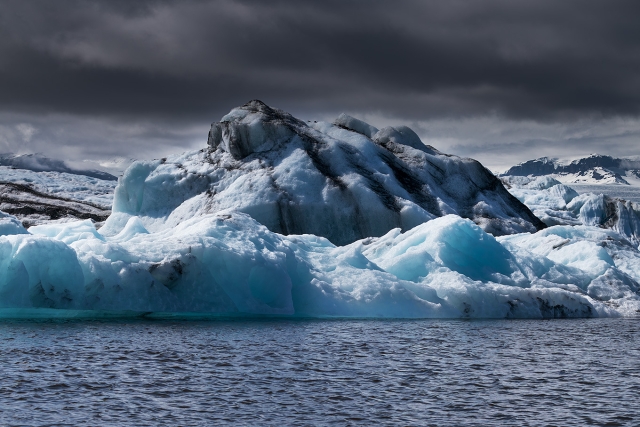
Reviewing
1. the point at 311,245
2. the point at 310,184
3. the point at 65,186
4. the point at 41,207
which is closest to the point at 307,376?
the point at 311,245

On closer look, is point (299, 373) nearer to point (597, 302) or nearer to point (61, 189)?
point (597, 302)

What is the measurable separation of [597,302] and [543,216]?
31524 millimetres

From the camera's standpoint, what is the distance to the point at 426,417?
930 cm

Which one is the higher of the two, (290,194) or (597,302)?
(290,194)

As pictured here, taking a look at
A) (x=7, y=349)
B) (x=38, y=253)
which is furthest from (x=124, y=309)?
(x=7, y=349)

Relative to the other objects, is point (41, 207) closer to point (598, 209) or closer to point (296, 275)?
point (598, 209)

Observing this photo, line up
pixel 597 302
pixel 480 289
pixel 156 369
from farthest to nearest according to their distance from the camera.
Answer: pixel 597 302 → pixel 480 289 → pixel 156 369

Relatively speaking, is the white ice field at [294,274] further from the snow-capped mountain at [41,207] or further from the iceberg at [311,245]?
the snow-capped mountain at [41,207]

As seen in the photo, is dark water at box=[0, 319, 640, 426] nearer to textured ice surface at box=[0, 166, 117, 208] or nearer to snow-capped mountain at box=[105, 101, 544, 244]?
snow-capped mountain at box=[105, 101, 544, 244]

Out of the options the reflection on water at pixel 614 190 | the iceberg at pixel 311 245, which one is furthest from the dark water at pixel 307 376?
the reflection on water at pixel 614 190

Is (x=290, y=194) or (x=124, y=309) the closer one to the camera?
(x=124, y=309)

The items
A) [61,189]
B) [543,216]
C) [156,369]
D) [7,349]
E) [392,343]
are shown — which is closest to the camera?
[156,369]

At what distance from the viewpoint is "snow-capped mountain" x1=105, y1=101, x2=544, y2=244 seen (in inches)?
1337

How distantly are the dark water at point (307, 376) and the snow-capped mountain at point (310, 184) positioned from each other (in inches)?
614
